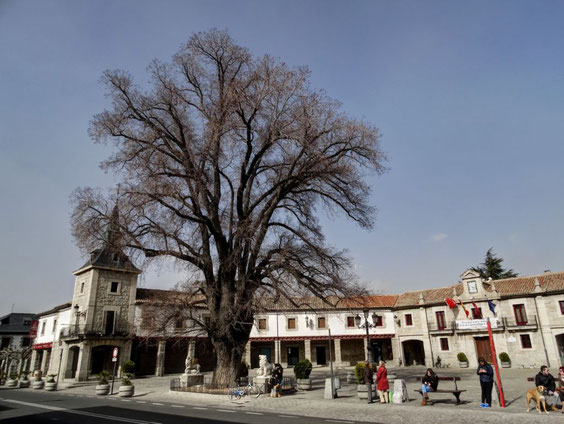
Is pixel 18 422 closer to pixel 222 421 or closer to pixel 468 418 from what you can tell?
pixel 222 421

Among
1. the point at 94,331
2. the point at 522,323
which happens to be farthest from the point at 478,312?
the point at 94,331

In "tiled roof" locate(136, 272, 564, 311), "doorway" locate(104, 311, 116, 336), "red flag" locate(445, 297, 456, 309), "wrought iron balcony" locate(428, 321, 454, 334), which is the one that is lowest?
"wrought iron balcony" locate(428, 321, 454, 334)

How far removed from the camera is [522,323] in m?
32.4

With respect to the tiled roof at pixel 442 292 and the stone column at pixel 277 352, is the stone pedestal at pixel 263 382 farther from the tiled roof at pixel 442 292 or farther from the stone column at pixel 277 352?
the stone column at pixel 277 352

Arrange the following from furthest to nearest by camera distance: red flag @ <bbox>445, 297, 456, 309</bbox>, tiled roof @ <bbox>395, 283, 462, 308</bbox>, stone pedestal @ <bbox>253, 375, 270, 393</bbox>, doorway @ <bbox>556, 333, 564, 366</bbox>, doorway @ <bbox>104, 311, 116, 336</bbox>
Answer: tiled roof @ <bbox>395, 283, 462, 308</bbox> < red flag @ <bbox>445, 297, 456, 309</bbox> < doorway @ <bbox>104, 311, 116, 336</bbox> < doorway @ <bbox>556, 333, 564, 366</bbox> < stone pedestal @ <bbox>253, 375, 270, 393</bbox>

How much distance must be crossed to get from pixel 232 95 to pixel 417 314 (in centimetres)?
3234

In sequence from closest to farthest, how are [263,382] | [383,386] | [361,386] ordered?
[383,386]
[361,386]
[263,382]

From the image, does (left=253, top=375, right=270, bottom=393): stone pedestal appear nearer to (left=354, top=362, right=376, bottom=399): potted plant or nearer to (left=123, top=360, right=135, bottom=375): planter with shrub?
(left=354, top=362, right=376, bottom=399): potted plant

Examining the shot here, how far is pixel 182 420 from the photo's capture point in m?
11.5

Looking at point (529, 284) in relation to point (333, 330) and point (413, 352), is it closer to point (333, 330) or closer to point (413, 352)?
point (413, 352)

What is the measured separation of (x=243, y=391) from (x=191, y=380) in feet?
14.5

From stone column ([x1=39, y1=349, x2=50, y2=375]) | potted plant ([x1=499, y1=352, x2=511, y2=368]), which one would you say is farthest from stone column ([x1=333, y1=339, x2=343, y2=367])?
stone column ([x1=39, y1=349, x2=50, y2=375])

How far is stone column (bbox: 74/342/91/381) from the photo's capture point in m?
31.7

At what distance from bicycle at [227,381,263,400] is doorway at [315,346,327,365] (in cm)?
2599
